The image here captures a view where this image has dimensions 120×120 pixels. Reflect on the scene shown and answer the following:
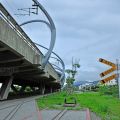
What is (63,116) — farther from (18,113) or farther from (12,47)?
(12,47)

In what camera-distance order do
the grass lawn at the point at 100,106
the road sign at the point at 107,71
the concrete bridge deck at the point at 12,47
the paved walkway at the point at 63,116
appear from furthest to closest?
the concrete bridge deck at the point at 12,47 → the grass lawn at the point at 100,106 → the paved walkway at the point at 63,116 → the road sign at the point at 107,71

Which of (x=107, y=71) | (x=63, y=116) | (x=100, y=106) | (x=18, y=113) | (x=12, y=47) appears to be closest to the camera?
(x=107, y=71)

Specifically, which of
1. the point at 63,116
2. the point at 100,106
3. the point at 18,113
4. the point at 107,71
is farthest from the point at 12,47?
the point at 107,71

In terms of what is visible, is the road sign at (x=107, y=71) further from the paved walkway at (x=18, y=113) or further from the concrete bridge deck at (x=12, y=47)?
the concrete bridge deck at (x=12, y=47)

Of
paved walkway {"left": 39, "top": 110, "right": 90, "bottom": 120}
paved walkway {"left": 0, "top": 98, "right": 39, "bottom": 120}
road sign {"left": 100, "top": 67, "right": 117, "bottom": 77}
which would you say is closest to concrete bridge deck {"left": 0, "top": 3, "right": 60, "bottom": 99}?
paved walkway {"left": 0, "top": 98, "right": 39, "bottom": 120}

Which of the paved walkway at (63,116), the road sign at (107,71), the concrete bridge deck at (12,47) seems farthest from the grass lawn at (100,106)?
the concrete bridge deck at (12,47)

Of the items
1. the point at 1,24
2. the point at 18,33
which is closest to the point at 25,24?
the point at 18,33

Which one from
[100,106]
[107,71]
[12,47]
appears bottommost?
[100,106]

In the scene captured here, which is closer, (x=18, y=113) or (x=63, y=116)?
(x=63, y=116)

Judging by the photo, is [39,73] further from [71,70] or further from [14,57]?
[71,70]

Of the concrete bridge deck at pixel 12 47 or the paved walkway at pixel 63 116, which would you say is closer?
the paved walkway at pixel 63 116

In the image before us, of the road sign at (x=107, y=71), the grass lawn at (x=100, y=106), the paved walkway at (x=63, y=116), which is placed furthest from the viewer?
the grass lawn at (x=100, y=106)

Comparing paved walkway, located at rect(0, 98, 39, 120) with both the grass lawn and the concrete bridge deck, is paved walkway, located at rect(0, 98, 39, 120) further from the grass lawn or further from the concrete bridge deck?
the concrete bridge deck

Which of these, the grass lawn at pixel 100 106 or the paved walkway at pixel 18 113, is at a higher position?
the grass lawn at pixel 100 106
